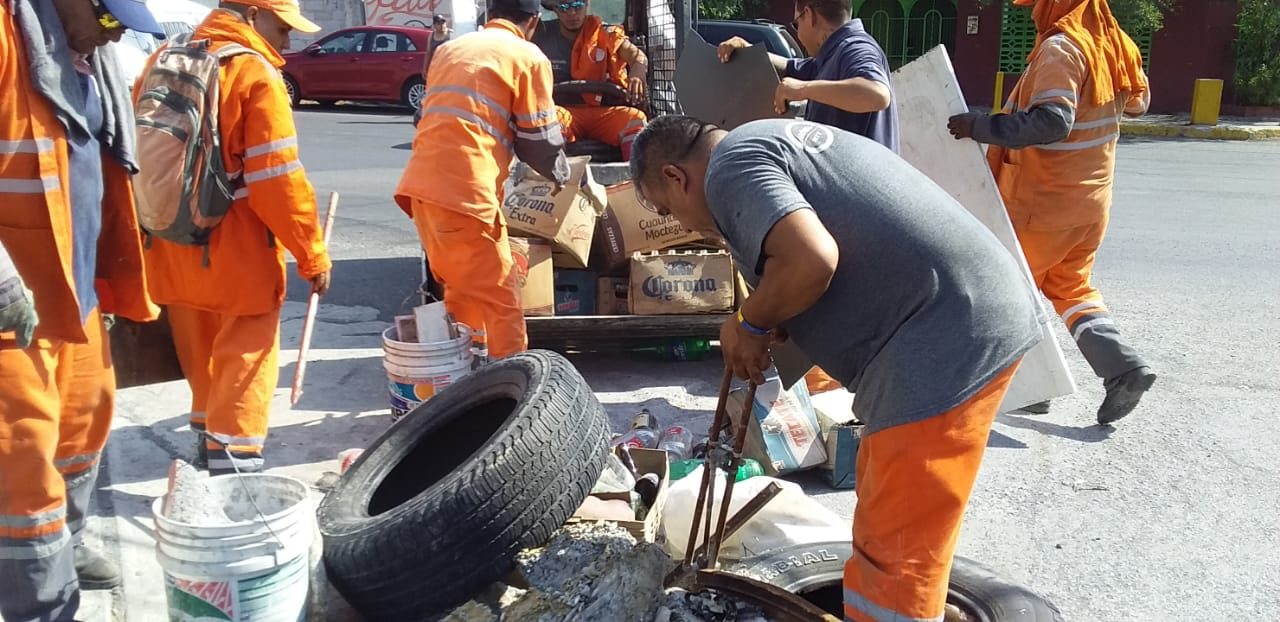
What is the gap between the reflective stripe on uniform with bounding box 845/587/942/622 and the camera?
2512mm

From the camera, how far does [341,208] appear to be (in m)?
10.3

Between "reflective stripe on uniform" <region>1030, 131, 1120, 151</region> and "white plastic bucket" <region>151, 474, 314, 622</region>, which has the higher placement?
"reflective stripe on uniform" <region>1030, 131, 1120, 151</region>

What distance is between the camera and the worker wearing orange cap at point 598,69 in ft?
25.2

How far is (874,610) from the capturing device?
2539 mm

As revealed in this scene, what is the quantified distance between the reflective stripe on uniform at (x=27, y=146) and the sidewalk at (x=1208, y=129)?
60.6 feet

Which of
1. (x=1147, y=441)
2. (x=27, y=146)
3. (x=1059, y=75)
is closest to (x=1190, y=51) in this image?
(x=1059, y=75)

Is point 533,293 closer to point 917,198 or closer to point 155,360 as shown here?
point 155,360

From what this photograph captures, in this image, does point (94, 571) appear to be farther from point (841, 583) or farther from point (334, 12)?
point (334, 12)

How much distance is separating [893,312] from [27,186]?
2.20 m

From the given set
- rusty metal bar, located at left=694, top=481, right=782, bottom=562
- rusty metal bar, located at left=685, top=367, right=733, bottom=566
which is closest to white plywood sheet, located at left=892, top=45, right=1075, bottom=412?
rusty metal bar, located at left=694, top=481, right=782, bottom=562

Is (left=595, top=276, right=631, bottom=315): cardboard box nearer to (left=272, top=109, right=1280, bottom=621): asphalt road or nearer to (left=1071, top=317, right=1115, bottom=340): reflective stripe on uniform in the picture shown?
(left=272, top=109, right=1280, bottom=621): asphalt road

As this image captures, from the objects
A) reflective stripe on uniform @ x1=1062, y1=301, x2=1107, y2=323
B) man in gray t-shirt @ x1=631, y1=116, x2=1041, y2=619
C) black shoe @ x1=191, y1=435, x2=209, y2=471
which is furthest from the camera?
reflective stripe on uniform @ x1=1062, y1=301, x2=1107, y2=323

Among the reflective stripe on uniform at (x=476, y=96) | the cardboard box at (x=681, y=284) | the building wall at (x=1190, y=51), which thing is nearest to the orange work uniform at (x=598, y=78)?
the cardboard box at (x=681, y=284)

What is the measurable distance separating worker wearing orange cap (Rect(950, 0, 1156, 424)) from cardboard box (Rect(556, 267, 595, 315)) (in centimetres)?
214
